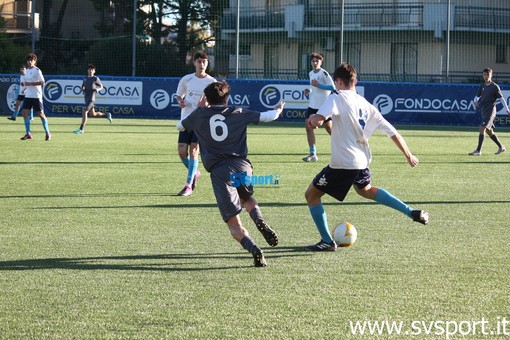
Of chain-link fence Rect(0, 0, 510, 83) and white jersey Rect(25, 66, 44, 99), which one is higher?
chain-link fence Rect(0, 0, 510, 83)

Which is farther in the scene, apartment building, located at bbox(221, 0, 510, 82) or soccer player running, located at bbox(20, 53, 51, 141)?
apartment building, located at bbox(221, 0, 510, 82)

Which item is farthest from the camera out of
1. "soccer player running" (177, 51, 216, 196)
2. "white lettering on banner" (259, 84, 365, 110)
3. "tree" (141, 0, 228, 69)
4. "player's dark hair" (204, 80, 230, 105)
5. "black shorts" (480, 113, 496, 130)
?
"tree" (141, 0, 228, 69)

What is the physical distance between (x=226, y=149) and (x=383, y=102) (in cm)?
2695

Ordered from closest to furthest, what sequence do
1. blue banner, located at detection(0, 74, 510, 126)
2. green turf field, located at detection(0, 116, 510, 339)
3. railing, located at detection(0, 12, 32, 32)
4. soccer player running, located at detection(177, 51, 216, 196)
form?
1. green turf field, located at detection(0, 116, 510, 339)
2. soccer player running, located at detection(177, 51, 216, 196)
3. blue banner, located at detection(0, 74, 510, 126)
4. railing, located at detection(0, 12, 32, 32)

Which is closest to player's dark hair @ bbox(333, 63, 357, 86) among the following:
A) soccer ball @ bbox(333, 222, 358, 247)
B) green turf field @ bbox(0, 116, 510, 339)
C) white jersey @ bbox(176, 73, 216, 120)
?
soccer ball @ bbox(333, 222, 358, 247)

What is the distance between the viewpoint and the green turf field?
565 centimetres

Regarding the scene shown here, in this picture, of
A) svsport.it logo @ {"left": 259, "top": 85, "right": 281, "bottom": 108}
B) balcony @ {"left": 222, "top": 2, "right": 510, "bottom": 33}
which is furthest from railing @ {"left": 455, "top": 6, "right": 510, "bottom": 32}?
svsport.it logo @ {"left": 259, "top": 85, "right": 281, "bottom": 108}

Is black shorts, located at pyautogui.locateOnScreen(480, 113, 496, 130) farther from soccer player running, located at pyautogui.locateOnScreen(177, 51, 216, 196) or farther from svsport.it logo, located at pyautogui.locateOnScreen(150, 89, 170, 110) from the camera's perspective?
svsport.it logo, located at pyautogui.locateOnScreen(150, 89, 170, 110)

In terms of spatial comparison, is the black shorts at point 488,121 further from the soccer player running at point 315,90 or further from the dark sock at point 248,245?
the dark sock at point 248,245

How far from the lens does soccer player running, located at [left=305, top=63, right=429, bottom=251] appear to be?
26.2ft

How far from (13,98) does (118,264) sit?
29592 millimetres

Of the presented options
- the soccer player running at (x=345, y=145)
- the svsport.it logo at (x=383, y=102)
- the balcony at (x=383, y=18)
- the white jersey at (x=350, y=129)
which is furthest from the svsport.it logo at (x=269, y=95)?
the white jersey at (x=350, y=129)

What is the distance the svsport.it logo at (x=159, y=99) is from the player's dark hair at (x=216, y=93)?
92.3 ft

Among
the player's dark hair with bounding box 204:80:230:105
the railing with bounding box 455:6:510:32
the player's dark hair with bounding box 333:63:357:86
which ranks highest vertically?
the railing with bounding box 455:6:510:32
